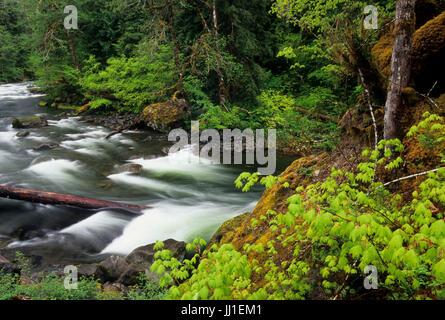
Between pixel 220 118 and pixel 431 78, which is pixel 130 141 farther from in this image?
pixel 431 78

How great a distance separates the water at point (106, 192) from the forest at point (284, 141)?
0.14 metres

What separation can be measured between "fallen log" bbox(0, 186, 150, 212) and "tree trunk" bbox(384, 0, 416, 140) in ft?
21.4

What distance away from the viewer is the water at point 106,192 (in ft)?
21.6

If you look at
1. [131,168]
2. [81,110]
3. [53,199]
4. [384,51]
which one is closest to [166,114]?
[131,168]

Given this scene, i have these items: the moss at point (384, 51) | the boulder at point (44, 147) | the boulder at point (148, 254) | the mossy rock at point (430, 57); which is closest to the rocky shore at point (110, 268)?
the boulder at point (148, 254)

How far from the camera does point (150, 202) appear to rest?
8.53 meters

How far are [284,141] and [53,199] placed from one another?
8460 millimetres

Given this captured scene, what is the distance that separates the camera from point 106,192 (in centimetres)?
882

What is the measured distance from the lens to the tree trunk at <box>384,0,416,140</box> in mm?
3529

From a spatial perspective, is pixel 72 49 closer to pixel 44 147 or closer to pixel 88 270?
pixel 44 147

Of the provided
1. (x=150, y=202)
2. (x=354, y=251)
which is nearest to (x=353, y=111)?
(x=354, y=251)

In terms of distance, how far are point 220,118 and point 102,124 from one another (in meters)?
8.39

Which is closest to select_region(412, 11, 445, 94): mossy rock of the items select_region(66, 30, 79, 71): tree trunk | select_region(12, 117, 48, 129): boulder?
select_region(12, 117, 48, 129): boulder

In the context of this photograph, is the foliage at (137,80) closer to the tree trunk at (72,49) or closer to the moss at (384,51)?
the tree trunk at (72,49)
